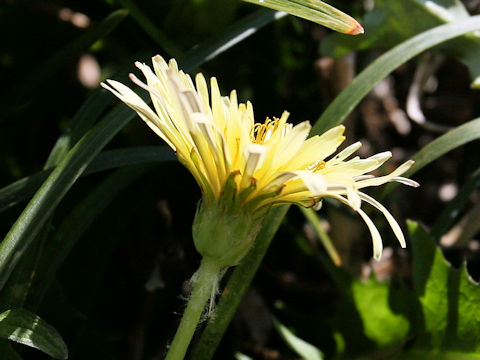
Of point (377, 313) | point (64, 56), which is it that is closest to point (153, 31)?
point (64, 56)

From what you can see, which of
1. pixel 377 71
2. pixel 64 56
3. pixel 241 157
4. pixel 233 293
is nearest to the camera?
pixel 241 157

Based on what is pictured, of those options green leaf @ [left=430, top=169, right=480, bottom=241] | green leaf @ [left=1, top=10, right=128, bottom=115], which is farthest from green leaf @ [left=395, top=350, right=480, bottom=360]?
green leaf @ [left=1, top=10, right=128, bottom=115]

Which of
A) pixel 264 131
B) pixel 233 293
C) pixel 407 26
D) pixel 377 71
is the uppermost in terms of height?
pixel 407 26

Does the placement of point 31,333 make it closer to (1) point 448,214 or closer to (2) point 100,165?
(2) point 100,165

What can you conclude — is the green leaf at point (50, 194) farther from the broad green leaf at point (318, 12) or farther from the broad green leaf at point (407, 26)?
the broad green leaf at point (407, 26)

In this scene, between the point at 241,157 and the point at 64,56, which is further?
the point at 64,56

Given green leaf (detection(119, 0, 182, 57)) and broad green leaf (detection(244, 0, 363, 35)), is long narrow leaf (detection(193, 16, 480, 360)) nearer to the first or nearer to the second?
broad green leaf (detection(244, 0, 363, 35))

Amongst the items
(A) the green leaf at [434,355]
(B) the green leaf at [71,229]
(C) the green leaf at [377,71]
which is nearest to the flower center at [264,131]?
(C) the green leaf at [377,71]

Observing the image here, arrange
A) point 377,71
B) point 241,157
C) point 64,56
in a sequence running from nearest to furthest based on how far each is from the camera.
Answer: point 241,157, point 377,71, point 64,56
